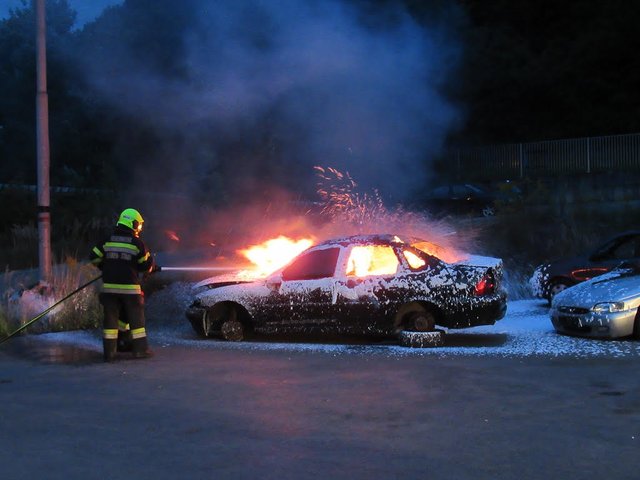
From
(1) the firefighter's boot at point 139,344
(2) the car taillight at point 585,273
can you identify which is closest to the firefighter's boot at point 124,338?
(1) the firefighter's boot at point 139,344

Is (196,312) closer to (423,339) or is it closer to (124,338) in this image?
(124,338)

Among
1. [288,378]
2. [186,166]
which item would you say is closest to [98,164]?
[186,166]

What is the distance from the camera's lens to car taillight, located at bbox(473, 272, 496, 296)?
32.2 feet

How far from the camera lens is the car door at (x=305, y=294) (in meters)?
10.1

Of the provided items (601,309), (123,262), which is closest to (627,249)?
(601,309)

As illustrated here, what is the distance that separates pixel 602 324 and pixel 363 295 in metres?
2.88

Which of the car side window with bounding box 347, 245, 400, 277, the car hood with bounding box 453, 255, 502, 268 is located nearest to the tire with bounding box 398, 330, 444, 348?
the car side window with bounding box 347, 245, 400, 277

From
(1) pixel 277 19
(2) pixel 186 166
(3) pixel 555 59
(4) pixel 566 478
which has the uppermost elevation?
(3) pixel 555 59

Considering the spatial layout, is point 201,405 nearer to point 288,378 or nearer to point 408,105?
point 288,378

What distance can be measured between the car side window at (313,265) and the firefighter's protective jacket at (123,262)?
1.98 meters

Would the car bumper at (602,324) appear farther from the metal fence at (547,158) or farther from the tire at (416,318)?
the metal fence at (547,158)

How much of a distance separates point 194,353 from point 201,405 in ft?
9.22

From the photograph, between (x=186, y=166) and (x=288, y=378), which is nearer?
(x=288, y=378)

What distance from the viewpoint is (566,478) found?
485 centimetres
